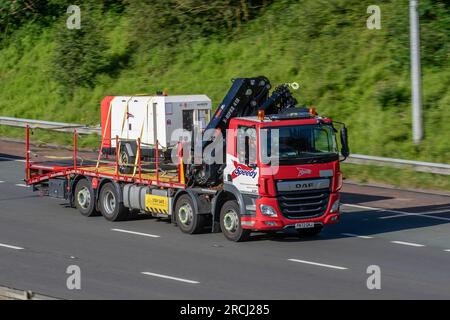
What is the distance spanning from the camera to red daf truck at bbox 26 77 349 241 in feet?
67.2

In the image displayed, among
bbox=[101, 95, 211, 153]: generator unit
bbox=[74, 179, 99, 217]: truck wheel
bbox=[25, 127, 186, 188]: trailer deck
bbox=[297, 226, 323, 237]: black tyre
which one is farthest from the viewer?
bbox=[74, 179, 99, 217]: truck wheel

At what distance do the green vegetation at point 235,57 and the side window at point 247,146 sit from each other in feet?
30.7

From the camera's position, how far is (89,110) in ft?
132

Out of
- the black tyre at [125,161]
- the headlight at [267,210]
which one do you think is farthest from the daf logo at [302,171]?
the black tyre at [125,161]

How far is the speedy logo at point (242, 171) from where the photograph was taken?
20.5 meters

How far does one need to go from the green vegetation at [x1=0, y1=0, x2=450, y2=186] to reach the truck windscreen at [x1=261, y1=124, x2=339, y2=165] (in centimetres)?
843

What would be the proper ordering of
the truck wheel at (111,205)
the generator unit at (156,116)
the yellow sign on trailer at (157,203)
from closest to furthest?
1. the yellow sign on trailer at (157,203)
2. the generator unit at (156,116)
3. the truck wheel at (111,205)

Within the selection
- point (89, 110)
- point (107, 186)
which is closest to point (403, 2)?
point (89, 110)

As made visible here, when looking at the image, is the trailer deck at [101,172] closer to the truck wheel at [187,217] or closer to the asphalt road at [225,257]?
the truck wheel at [187,217]

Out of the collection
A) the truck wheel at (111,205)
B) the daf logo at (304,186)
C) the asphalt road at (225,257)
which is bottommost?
the asphalt road at (225,257)

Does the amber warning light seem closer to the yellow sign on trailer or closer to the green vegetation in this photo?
the yellow sign on trailer

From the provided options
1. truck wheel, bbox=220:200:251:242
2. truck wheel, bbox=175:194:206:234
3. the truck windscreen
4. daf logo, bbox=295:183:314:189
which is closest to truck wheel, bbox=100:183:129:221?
truck wheel, bbox=175:194:206:234
